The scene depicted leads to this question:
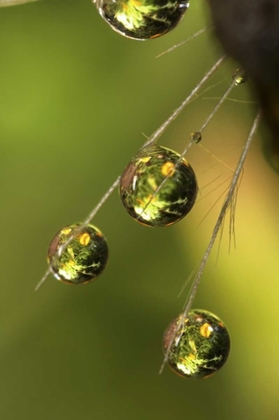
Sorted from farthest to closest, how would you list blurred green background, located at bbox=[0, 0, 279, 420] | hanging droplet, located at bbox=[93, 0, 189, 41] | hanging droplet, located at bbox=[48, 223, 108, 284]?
1. blurred green background, located at bbox=[0, 0, 279, 420]
2. hanging droplet, located at bbox=[48, 223, 108, 284]
3. hanging droplet, located at bbox=[93, 0, 189, 41]

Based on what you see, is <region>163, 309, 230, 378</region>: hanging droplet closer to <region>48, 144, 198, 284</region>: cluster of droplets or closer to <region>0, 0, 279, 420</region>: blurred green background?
<region>48, 144, 198, 284</region>: cluster of droplets

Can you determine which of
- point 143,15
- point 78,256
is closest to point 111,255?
point 78,256

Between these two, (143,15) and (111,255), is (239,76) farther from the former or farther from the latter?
(111,255)

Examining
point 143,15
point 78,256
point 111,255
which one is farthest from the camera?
point 111,255

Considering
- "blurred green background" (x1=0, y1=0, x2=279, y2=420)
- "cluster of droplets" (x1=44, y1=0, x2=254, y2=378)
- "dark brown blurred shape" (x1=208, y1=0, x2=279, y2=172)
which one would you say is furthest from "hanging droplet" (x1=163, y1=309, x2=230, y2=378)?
"blurred green background" (x1=0, y1=0, x2=279, y2=420)

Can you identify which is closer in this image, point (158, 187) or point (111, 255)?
point (158, 187)

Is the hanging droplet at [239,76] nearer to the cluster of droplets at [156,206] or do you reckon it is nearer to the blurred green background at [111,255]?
the cluster of droplets at [156,206]

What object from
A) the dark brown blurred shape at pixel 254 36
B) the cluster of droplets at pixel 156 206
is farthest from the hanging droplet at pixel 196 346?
the dark brown blurred shape at pixel 254 36

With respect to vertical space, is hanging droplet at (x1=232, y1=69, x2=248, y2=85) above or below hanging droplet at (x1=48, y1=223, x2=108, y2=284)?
above
